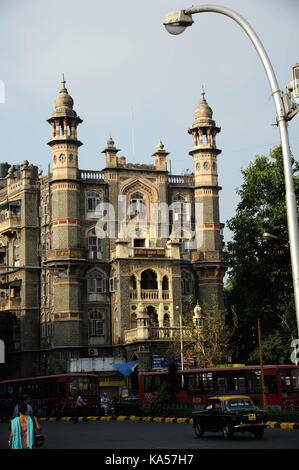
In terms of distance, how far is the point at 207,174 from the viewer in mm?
66938

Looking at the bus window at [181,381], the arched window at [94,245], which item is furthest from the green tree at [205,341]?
the bus window at [181,381]

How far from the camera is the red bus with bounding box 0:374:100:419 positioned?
46375 mm

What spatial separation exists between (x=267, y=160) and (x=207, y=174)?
2382cm

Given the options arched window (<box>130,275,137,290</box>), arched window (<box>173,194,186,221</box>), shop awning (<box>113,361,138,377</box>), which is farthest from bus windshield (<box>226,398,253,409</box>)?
arched window (<box>173,194,186,221</box>)

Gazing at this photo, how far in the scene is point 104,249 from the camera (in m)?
64.6

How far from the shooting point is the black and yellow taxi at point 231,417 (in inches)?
974

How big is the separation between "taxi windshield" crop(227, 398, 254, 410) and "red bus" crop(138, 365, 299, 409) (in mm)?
16148

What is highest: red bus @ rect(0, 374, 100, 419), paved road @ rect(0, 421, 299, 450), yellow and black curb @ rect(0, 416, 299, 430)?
red bus @ rect(0, 374, 100, 419)

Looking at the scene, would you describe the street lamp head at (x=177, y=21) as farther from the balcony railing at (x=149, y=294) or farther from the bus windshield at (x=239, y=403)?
the balcony railing at (x=149, y=294)

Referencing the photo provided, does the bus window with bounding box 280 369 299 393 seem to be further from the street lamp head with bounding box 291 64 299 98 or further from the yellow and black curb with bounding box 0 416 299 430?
the street lamp head with bounding box 291 64 299 98

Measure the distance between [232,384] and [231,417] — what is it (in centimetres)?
1914

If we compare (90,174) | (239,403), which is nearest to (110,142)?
(90,174)

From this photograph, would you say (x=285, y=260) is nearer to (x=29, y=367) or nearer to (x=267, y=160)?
(x=267, y=160)
